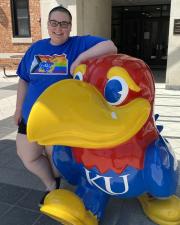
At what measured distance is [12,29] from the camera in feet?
39.3

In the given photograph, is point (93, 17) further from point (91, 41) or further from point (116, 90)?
point (116, 90)

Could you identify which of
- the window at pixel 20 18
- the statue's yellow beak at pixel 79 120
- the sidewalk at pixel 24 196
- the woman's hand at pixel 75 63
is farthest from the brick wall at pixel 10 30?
the statue's yellow beak at pixel 79 120

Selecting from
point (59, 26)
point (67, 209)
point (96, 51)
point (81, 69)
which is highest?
point (59, 26)

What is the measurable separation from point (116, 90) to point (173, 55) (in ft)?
21.8

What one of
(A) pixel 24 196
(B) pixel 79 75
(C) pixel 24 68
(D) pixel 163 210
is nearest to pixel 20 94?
(C) pixel 24 68

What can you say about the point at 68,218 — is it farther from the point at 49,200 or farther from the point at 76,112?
the point at 76,112

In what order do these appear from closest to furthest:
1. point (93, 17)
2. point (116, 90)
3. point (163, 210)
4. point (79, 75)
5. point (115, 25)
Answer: point (116, 90) → point (79, 75) → point (163, 210) → point (93, 17) → point (115, 25)

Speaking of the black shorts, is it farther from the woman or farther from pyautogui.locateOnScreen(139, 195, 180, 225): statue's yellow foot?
pyautogui.locateOnScreen(139, 195, 180, 225): statue's yellow foot

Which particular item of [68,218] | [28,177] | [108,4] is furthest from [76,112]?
[108,4]

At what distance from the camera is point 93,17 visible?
35.7 feet

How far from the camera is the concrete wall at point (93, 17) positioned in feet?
31.5

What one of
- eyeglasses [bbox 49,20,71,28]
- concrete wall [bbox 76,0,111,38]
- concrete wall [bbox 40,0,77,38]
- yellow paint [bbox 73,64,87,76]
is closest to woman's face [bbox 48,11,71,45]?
eyeglasses [bbox 49,20,71,28]

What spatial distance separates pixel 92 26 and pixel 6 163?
313 inches

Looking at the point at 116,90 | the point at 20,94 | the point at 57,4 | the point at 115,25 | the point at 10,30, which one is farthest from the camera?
the point at 115,25
